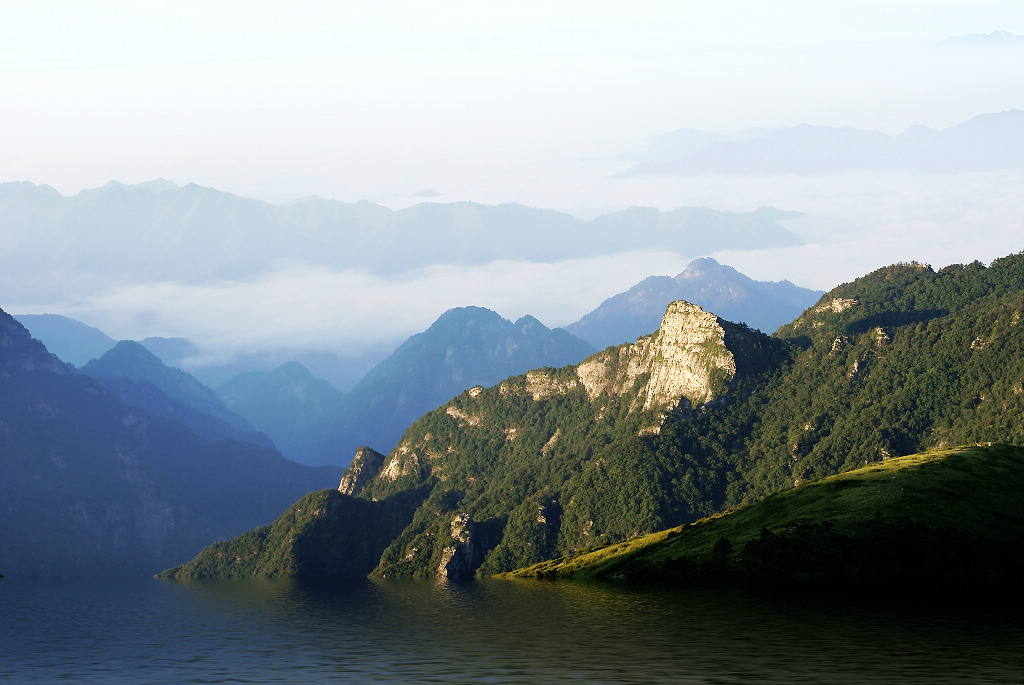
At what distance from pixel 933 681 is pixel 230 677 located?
83.9 m

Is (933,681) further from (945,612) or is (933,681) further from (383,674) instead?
(945,612)

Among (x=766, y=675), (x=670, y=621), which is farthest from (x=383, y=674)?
(x=670, y=621)

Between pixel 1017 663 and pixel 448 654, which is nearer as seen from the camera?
pixel 1017 663

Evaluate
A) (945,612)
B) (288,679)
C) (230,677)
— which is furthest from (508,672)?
(945,612)

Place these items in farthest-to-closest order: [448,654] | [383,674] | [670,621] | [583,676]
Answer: [670,621]
[448,654]
[383,674]
[583,676]

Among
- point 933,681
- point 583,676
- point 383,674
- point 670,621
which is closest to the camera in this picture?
point 933,681

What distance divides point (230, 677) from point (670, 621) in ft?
273

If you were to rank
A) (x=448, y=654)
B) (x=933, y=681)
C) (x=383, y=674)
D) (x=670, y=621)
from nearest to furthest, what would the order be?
(x=933, y=681) → (x=383, y=674) → (x=448, y=654) → (x=670, y=621)

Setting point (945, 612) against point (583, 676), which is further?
point (945, 612)

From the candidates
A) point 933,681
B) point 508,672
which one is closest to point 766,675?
point 933,681

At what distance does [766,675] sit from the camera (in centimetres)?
12069

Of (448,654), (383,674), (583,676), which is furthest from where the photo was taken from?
(448,654)

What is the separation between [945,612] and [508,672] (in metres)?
103

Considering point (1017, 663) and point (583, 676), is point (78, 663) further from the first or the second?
point (1017, 663)
